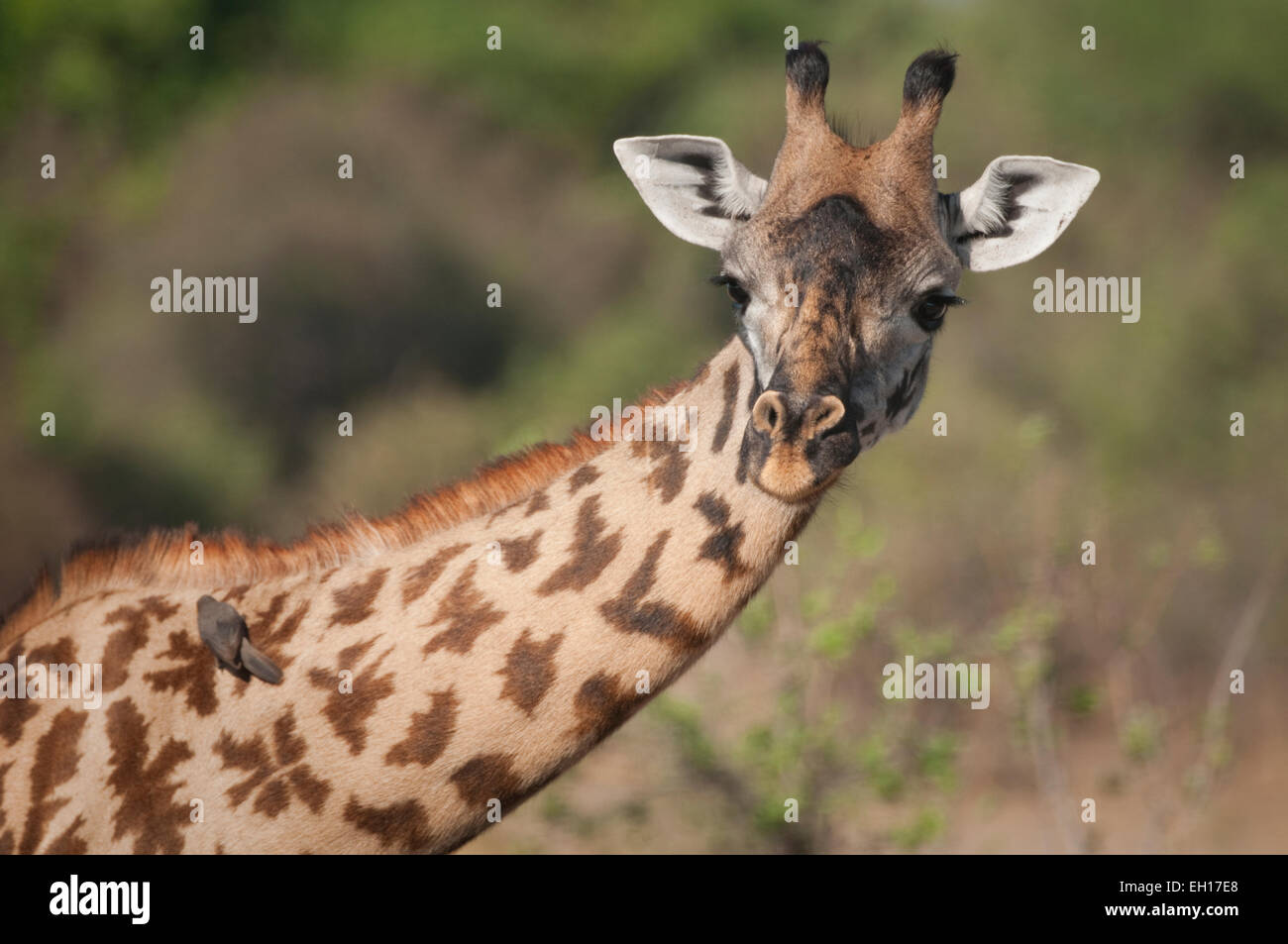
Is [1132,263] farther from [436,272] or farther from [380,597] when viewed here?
[380,597]

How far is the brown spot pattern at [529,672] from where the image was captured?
5.44 metres

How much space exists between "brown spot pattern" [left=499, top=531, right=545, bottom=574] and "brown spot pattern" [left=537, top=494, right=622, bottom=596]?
13 centimetres

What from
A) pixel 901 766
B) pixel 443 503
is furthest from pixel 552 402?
pixel 443 503

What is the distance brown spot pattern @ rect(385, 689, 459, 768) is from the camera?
18.0ft

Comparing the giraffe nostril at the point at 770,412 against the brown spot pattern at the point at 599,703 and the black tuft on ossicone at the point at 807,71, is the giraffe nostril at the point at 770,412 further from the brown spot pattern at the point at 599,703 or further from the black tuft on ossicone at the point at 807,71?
the black tuft on ossicone at the point at 807,71

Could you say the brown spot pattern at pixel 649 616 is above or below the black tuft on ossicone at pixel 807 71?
below

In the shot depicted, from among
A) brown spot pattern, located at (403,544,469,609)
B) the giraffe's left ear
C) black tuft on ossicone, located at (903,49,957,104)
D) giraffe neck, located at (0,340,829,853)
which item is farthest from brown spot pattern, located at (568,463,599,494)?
black tuft on ossicone, located at (903,49,957,104)

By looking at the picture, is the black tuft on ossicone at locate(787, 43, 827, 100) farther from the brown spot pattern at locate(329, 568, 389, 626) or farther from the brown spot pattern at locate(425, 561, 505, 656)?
the brown spot pattern at locate(329, 568, 389, 626)

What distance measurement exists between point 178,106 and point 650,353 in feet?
50.9

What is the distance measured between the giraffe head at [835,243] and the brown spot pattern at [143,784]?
2.36 m

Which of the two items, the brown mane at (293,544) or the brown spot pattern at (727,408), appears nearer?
the brown spot pattern at (727,408)

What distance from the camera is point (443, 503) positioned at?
242 inches

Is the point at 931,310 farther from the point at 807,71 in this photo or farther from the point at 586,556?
the point at 586,556

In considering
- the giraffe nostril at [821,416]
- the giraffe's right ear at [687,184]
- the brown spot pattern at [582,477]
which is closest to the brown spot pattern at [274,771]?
the brown spot pattern at [582,477]
